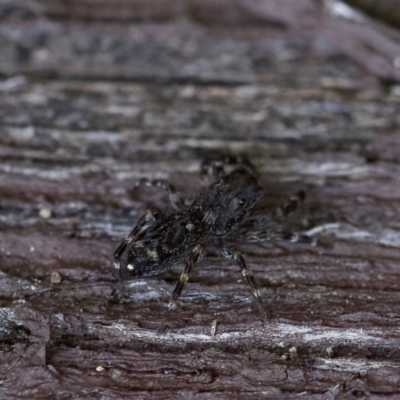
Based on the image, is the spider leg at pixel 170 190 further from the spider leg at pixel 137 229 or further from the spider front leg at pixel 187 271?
the spider front leg at pixel 187 271

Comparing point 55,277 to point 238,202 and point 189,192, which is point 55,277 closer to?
point 189,192

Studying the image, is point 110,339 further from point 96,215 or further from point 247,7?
point 247,7

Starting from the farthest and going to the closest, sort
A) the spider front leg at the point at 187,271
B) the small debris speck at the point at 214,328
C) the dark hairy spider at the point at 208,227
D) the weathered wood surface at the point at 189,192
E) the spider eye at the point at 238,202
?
the spider eye at the point at 238,202 → the dark hairy spider at the point at 208,227 → the spider front leg at the point at 187,271 → the small debris speck at the point at 214,328 → the weathered wood surface at the point at 189,192

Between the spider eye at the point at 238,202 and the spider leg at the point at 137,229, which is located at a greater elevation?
the spider eye at the point at 238,202

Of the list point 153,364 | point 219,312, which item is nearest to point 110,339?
point 153,364

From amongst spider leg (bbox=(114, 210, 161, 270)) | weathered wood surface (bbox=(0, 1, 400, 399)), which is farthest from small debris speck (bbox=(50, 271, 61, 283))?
spider leg (bbox=(114, 210, 161, 270))

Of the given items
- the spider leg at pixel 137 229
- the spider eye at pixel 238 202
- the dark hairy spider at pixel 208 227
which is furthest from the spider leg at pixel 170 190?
the spider eye at pixel 238 202

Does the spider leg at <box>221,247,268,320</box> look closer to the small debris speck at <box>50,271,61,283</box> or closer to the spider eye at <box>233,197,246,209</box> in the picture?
the spider eye at <box>233,197,246,209</box>

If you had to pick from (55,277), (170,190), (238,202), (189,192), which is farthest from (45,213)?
(238,202)
